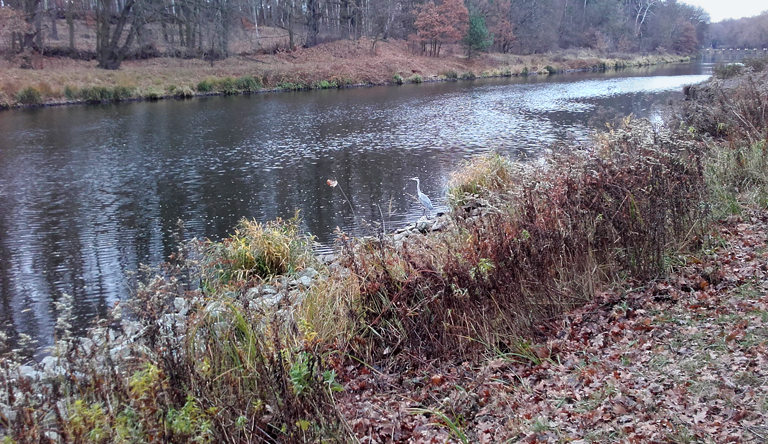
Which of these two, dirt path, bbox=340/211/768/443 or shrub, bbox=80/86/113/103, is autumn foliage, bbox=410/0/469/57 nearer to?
shrub, bbox=80/86/113/103

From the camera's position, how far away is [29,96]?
28.9m

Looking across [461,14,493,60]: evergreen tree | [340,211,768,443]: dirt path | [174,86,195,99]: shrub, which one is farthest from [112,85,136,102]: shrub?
[461,14,493,60]: evergreen tree

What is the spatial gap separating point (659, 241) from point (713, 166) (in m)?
3.23

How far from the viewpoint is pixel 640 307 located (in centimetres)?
480

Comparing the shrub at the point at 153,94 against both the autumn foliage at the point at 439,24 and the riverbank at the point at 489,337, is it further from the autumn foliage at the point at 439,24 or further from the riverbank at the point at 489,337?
the autumn foliage at the point at 439,24

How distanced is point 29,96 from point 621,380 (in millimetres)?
33440

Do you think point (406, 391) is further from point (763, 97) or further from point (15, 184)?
point (15, 184)

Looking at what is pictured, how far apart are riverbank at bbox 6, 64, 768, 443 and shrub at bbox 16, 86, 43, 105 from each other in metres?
27.7

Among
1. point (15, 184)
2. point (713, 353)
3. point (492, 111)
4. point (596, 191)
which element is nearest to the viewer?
point (713, 353)

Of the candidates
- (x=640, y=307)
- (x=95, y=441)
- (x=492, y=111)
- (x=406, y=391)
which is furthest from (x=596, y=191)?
(x=492, y=111)

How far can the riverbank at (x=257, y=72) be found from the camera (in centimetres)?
3111

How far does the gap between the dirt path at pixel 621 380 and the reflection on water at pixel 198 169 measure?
108 inches

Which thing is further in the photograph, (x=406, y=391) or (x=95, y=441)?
(x=406, y=391)

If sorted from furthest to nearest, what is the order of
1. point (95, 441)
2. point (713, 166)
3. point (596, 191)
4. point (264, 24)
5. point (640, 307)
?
point (264, 24), point (713, 166), point (596, 191), point (640, 307), point (95, 441)
